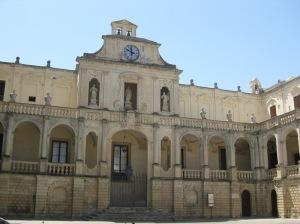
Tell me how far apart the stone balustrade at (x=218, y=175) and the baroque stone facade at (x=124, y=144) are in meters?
0.09

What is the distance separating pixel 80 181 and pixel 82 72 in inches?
342

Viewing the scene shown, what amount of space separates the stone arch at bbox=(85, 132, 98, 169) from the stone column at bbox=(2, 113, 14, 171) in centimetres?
614

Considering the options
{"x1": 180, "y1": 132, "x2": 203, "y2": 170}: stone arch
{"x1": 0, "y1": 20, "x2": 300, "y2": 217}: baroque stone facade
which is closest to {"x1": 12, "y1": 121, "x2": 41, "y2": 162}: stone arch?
{"x1": 0, "y1": 20, "x2": 300, "y2": 217}: baroque stone facade

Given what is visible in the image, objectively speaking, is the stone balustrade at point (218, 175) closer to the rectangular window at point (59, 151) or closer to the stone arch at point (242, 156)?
the stone arch at point (242, 156)

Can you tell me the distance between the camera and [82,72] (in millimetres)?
32219

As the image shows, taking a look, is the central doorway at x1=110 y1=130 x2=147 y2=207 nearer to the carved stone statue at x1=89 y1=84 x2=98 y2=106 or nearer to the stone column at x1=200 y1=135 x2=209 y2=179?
the carved stone statue at x1=89 y1=84 x2=98 y2=106

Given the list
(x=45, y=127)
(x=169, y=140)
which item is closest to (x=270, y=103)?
(x=169, y=140)

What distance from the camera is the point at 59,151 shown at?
106 ft

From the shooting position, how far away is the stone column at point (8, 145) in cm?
2772

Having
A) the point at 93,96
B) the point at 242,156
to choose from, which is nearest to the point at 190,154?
the point at 242,156

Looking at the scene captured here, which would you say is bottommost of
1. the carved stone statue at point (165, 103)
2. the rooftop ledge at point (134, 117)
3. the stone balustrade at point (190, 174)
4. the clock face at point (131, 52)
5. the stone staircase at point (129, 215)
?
the stone staircase at point (129, 215)

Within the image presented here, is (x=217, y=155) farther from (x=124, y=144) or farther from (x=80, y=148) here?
(x=80, y=148)

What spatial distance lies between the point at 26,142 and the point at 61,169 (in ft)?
14.7

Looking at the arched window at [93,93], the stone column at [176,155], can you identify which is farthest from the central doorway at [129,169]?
the arched window at [93,93]
